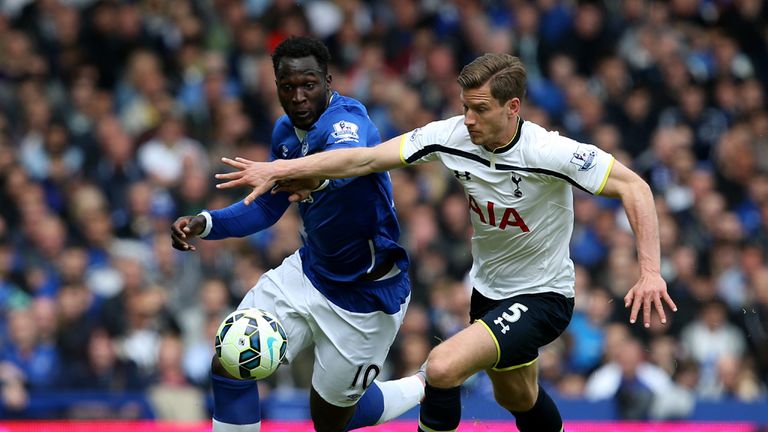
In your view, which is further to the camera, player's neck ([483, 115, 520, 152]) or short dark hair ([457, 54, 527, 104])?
player's neck ([483, 115, 520, 152])

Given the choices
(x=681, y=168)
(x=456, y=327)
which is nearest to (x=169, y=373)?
(x=456, y=327)

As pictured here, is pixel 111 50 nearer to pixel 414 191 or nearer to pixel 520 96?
pixel 414 191

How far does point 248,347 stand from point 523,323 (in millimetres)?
1450

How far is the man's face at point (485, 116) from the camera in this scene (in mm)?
6625

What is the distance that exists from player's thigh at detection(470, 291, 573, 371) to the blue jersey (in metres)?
0.69

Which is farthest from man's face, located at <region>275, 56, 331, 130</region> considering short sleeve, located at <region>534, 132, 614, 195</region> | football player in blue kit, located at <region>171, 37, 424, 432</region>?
short sleeve, located at <region>534, 132, 614, 195</region>

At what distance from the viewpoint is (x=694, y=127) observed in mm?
14211

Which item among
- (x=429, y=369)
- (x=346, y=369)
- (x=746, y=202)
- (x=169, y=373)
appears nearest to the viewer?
(x=429, y=369)

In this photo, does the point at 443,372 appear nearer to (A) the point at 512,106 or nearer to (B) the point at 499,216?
(B) the point at 499,216

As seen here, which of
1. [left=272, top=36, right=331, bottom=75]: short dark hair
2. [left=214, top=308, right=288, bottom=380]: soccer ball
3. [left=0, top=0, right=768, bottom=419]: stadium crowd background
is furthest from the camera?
[left=0, top=0, right=768, bottom=419]: stadium crowd background

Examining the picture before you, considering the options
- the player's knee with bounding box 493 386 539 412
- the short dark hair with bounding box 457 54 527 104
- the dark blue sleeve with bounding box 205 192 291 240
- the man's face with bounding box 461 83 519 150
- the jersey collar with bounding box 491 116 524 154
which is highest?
the short dark hair with bounding box 457 54 527 104

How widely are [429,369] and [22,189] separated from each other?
21.7ft

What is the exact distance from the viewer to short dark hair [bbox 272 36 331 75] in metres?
7.02

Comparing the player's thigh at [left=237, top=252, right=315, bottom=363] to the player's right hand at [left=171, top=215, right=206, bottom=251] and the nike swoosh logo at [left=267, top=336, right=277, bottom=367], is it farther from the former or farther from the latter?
the player's right hand at [left=171, top=215, right=206, bottom=251]
